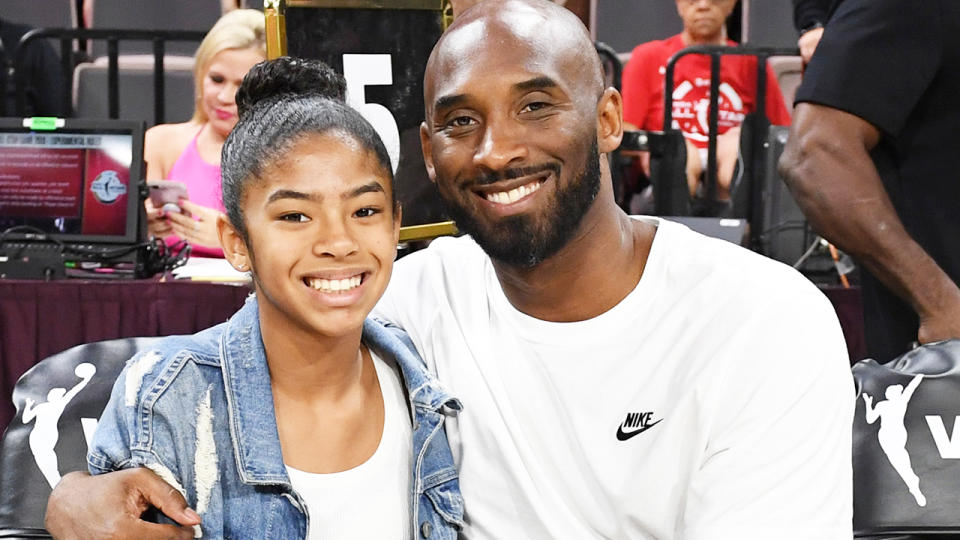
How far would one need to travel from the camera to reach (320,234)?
178cm

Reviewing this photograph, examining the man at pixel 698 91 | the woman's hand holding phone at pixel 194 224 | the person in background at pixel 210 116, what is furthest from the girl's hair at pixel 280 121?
the man at pixel 698 91

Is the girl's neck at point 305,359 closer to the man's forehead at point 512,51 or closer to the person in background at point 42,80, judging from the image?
the man's forehead at point 512,51

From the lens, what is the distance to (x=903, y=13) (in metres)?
2.55

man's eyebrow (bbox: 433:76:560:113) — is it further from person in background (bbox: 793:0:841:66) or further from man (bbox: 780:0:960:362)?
person in background (bbox: 793:0:841:66)

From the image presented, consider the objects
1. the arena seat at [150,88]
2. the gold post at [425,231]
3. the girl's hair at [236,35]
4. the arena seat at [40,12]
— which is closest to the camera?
the gold post at [425,231]

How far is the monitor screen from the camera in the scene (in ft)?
13.1

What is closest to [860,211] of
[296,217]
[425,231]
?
[425,231]

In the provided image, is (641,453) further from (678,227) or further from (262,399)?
(262,399)

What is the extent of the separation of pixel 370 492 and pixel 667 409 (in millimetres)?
461

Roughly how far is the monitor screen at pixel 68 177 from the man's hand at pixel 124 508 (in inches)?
94.8

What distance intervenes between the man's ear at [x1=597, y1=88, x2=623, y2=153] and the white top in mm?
541

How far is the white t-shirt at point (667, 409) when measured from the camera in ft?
5.73

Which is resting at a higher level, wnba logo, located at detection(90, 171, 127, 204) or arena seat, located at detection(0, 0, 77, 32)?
arena seat, located at detection(0, 0, 77, 32)

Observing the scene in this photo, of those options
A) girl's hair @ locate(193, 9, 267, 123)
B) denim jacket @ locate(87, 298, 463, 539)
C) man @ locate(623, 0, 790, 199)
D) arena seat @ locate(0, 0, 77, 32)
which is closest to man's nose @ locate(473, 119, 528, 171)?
denim jacket @ locate(87, 298, 463, 539)
